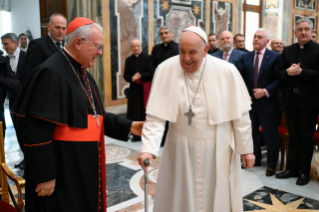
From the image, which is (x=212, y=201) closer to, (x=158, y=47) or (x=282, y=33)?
(x=158, y=47)

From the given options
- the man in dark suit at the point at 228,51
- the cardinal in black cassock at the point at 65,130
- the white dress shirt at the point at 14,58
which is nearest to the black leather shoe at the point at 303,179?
the man in dark suit at the point at 228,51

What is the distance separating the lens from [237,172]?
8.55ft

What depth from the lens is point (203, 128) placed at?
2.49 m

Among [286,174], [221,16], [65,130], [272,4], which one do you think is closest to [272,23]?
[272,4]

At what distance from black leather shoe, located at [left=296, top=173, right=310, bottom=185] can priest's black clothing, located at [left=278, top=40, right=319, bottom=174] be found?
5 centimetres

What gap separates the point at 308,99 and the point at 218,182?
2199 millimetres

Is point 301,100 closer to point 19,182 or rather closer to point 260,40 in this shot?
point 260,40

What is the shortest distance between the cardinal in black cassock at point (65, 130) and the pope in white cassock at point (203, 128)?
1.56ft

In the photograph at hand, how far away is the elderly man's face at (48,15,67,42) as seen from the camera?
13.4 ft

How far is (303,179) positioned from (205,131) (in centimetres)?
235

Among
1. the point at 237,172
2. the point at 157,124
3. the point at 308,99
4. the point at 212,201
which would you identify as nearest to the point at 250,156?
the point at 237,172

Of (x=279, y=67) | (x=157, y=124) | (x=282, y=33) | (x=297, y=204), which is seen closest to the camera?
(x=157, y=124)

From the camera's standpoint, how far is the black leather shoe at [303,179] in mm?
4176

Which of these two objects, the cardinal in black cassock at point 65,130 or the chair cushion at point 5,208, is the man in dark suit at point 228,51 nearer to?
the cardinal in black cassock at point 65,130
